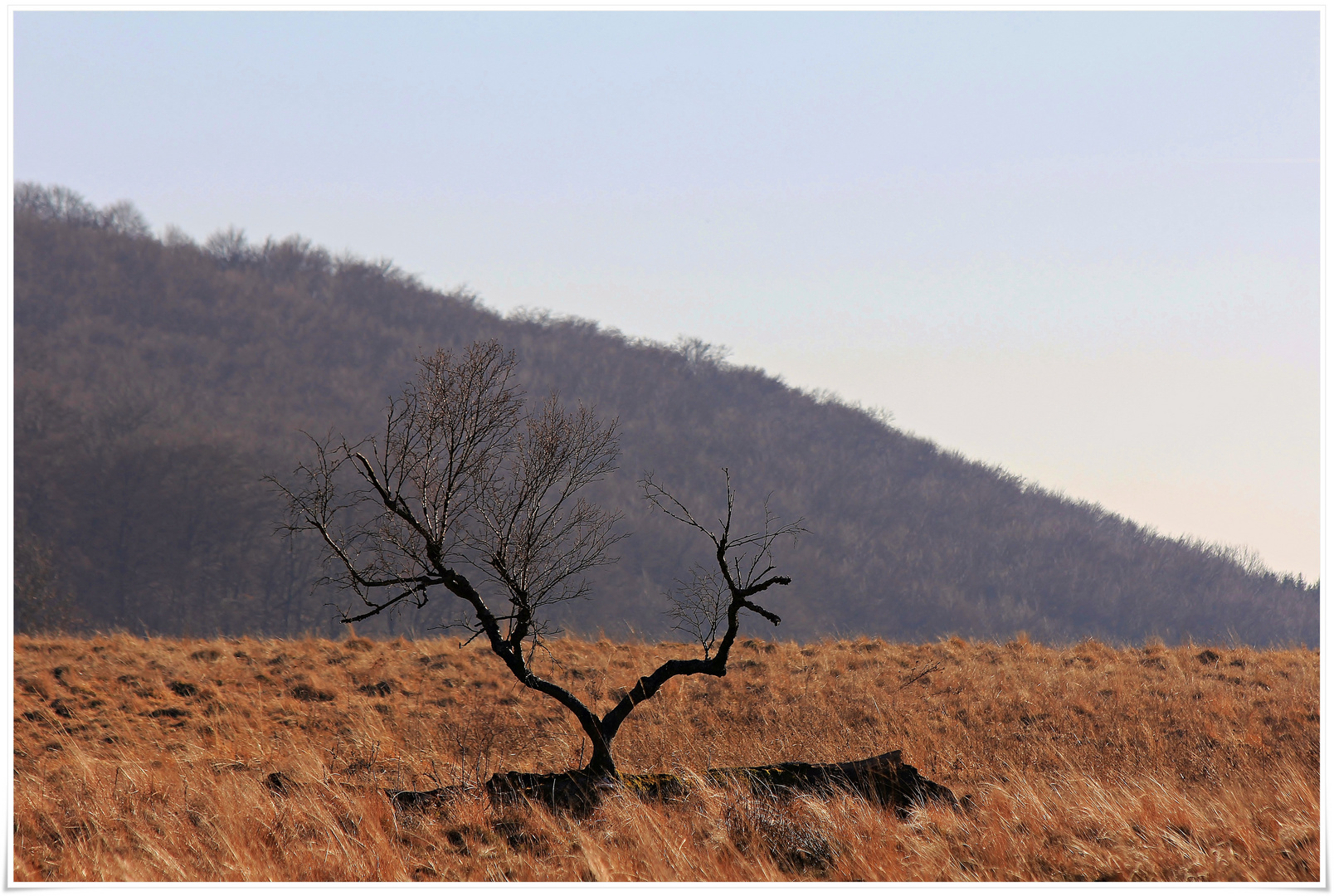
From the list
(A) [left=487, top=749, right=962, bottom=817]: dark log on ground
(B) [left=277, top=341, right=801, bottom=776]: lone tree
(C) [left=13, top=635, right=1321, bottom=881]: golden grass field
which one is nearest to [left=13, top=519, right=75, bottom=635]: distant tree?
(C) [left=13, top=635, right=1321, bottom=881]: golden grass field

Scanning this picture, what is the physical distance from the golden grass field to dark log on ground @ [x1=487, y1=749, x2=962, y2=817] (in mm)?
194

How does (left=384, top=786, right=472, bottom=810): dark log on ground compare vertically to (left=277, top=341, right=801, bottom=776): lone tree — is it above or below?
below

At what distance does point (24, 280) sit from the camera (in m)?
71.9

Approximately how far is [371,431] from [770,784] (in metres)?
60.6

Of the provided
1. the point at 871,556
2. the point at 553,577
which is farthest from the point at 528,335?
the point at 553,577

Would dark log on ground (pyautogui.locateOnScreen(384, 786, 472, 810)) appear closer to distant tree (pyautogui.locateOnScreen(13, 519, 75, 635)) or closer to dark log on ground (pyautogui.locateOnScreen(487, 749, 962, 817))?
dark log on ground (pyautogui.locateOnScreen(487, 749, 962, 817))

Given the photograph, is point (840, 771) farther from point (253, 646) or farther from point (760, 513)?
point (760, 513)

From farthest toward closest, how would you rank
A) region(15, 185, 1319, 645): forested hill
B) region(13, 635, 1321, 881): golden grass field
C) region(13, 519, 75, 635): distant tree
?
region(15, 185, 1319, 645): forested hill, region(13, 519, 75, 635): distant tree, region(13, 635, 1321, 881): golden grass field

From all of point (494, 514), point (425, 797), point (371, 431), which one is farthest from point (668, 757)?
point (371, 431)

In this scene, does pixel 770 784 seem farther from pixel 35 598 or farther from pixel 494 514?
pixel 35 598

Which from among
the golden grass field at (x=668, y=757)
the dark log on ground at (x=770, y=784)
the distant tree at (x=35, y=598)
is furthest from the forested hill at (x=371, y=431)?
the dark log on ground at (x=770, y=784)

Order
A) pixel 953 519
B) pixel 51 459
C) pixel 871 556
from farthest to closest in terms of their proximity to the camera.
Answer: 1. pixel 953 519
2. pixel 871 556
3. pixel 51 459

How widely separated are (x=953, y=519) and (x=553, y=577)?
2905 inches

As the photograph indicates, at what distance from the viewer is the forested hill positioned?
149 ft
